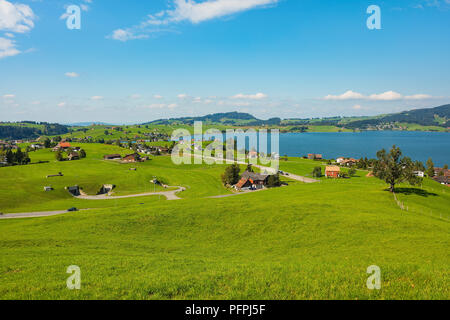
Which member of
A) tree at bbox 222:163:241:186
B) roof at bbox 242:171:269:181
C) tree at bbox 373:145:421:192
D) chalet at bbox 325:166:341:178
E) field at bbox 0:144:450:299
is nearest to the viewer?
field at bbox 0:144:450:299

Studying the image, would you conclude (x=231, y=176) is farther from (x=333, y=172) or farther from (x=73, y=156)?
(x=73, y=156)

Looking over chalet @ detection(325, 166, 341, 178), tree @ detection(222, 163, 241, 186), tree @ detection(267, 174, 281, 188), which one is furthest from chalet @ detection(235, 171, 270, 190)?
chalet @ detection(325, 166, 341, 178)

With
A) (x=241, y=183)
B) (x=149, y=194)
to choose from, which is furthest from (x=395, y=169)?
(x=149, y=194)

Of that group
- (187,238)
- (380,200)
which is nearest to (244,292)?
(187,238)

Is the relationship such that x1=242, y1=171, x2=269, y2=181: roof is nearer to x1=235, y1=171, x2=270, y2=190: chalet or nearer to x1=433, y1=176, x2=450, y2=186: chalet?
x1=235, y1=171, x2=270, y2=190: chalet

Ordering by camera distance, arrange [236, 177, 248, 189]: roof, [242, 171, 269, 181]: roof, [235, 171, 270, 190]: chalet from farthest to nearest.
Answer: [242, 171, 269, 181]: roof
[235, 171, 270, 190]: chalet
[236, 177, 248, 189]: roof
